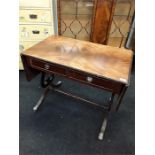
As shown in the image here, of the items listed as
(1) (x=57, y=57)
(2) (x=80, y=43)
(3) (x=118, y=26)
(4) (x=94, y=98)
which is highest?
(3) (x=118, y=26)

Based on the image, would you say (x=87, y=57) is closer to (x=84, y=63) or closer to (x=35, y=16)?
(x=84, y=63)

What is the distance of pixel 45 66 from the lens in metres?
1.30

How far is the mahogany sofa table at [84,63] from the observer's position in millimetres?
1138

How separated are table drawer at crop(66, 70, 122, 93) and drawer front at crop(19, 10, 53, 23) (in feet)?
3.12

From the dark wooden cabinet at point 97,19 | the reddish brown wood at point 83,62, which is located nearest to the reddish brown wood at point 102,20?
the dark wooden cabinet at point 97,19

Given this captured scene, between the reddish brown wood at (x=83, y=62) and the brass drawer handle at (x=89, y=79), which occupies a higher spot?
the reddish brown wood at (x=83, y=62)

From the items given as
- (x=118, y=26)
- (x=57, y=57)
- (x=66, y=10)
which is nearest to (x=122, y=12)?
(x=118, y=26)

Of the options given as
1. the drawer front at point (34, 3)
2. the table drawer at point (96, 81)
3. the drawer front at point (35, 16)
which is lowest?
the table drawer at point (96, 81)

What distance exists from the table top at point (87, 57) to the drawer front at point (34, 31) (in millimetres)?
477

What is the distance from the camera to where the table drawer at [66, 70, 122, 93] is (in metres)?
1.13

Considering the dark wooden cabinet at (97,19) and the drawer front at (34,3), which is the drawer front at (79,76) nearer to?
the drawer front at (34,3)

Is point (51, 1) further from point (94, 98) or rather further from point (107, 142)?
point (107, 142)
